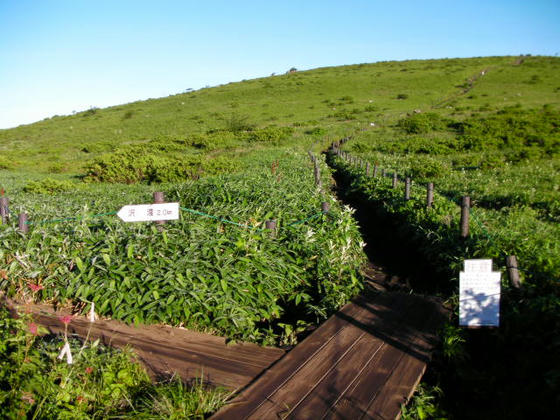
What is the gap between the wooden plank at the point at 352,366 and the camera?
124 inches

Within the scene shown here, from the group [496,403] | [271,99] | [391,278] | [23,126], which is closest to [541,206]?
[391,278]

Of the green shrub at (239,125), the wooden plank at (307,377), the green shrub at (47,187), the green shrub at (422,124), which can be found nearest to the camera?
the wooden plank at (307,377)

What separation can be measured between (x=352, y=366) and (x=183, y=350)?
1.71 meters

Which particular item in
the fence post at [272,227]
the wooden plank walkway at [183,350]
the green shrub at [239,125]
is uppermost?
the green shrub at [239,125]

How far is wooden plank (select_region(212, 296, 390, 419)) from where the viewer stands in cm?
312

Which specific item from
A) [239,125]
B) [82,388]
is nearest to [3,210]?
[82,388]

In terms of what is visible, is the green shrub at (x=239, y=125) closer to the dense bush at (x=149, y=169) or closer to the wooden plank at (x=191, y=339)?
the dense bush at (x=149, y=169)

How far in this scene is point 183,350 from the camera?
4.09 metres

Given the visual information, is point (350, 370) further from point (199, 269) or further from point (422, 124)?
point (422, 124)

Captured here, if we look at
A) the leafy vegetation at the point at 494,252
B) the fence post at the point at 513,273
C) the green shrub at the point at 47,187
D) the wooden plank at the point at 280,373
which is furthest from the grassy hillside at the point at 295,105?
the fence post at the point at 513,273

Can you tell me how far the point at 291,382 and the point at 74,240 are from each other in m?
3.82

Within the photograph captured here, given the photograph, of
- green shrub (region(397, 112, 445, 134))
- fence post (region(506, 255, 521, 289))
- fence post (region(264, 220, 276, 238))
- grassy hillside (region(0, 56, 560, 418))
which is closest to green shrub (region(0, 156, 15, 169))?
grassy hillside (region(0, 56, 560, 418))

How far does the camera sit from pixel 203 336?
14.6ft

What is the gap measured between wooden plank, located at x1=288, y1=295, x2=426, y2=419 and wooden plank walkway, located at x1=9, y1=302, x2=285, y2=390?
622 mm
